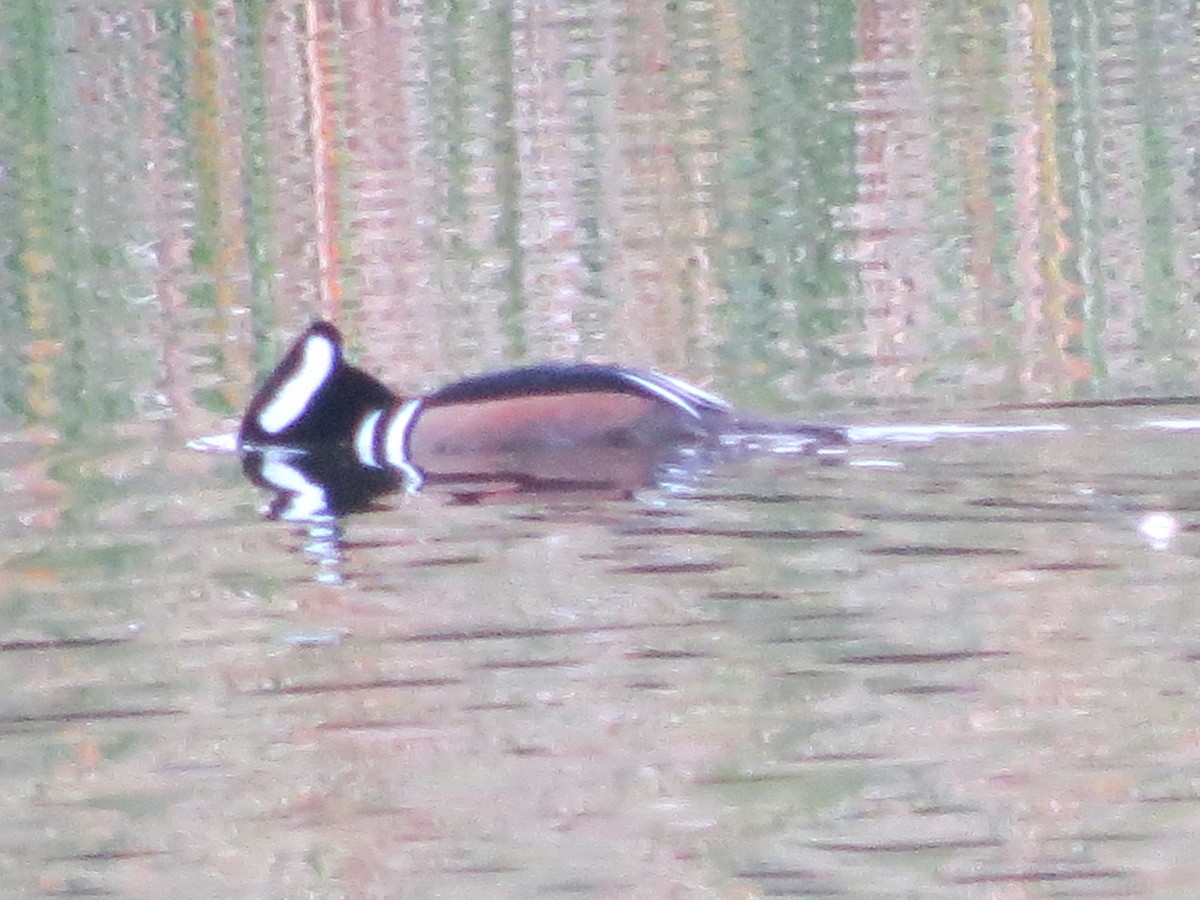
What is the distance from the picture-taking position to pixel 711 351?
11.0 m

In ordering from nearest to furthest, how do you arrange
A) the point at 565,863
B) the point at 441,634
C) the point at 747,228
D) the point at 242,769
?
the point at 565,863, the point at 242,769, the point at 441,634, the point at 747,228

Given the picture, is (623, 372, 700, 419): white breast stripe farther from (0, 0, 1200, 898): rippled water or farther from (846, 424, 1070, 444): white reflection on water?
(846, 424, 1070, 444): white reflection on water

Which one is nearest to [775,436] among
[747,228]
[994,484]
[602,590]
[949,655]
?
[994,484]

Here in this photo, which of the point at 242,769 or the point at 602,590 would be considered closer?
the point at 242,769

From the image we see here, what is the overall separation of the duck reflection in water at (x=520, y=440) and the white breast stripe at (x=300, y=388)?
92 millimetres

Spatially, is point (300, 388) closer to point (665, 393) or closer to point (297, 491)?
point (297, 491)

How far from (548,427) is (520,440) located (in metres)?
0.11

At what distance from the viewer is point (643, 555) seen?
7.28 meters

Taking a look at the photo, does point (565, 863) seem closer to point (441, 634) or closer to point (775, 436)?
point (441, 634)

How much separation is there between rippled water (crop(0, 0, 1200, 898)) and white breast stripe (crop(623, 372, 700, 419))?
0.32 meters

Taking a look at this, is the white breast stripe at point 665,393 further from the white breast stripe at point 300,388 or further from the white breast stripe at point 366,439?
the white breast stripe at point 300,388

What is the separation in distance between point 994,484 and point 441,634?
186 cm

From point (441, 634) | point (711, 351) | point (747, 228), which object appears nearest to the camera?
point (441, 634)

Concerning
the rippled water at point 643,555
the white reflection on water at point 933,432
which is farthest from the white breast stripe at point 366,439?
the white reflection on water at point 933,432
